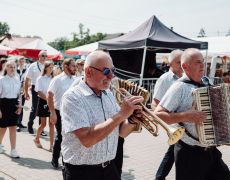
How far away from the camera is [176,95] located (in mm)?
3613

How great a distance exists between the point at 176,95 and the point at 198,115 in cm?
35

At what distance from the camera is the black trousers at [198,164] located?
356cm

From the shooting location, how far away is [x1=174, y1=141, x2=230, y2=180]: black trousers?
3562mm

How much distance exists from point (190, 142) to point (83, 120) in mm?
1406

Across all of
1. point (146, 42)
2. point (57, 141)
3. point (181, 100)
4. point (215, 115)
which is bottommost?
point (57, 141)

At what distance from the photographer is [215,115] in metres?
3.46

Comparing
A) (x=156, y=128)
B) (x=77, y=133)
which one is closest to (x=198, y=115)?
(x=156, y=128)

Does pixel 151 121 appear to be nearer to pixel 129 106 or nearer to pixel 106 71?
pixel 129 106

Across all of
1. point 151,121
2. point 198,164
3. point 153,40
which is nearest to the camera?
point 151,121

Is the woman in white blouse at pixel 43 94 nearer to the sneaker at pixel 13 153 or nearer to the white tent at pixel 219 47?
the sneaker at pixel 13 153

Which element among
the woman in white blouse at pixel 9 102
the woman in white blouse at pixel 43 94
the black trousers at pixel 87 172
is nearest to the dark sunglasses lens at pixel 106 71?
the black trousers at pixel 87 172

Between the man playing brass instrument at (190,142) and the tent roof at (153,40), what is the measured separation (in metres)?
8.35

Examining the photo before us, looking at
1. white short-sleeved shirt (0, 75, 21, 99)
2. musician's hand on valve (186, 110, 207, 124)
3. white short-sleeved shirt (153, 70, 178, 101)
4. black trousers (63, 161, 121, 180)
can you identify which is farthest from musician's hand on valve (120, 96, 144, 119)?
white short-sleeved shirt (0, 75, 21, 99)

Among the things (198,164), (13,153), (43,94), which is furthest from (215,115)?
(43,94)
